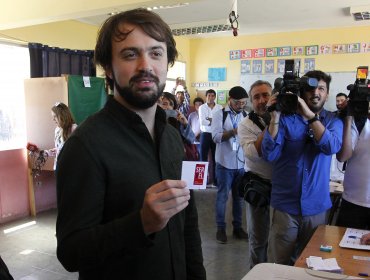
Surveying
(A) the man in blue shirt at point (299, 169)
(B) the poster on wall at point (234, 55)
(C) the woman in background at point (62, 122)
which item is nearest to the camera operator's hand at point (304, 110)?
(A) the man in blue shirt at point (299, 169)

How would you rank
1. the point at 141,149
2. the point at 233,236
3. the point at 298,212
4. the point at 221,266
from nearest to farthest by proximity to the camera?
the point at 141,149
the point at 298,212
the point at 221,266
the point at 233,236

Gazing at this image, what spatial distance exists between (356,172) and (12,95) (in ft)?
13.6

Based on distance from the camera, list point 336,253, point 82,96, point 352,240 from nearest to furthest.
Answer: point 336,253
point 352,240
point 82,96

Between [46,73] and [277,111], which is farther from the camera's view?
[46,73]

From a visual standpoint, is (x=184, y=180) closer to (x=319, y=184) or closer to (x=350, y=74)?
(x=319, y=184)

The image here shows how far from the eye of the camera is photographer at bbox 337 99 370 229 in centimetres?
196

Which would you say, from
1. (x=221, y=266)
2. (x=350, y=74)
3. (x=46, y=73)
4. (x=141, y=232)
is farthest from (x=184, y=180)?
(x=350, y=74)

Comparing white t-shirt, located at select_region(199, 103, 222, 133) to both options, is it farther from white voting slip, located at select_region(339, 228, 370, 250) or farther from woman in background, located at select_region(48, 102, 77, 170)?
white voting slip, located at select_region(339, 228, 370, 250)

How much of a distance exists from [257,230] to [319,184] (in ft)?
2.31

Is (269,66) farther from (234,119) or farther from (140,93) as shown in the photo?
(140,93)

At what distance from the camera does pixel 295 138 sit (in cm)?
198

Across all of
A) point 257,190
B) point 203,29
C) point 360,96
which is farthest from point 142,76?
point 203,29

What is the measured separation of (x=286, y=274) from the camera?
1262 mm

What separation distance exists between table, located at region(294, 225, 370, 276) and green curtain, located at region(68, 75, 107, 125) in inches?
131
